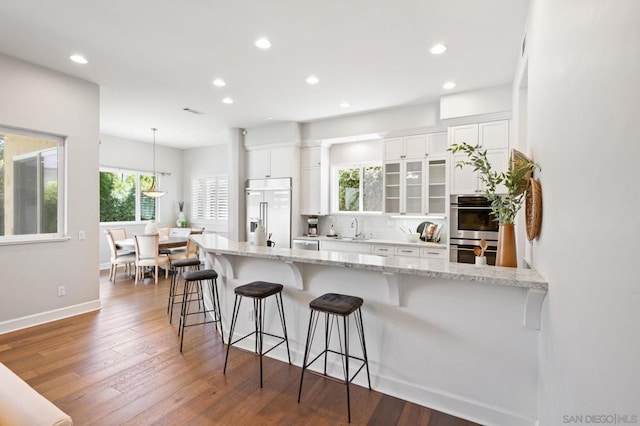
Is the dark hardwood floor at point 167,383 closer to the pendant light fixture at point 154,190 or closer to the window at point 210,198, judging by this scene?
the pendant light fixture at point 154,190

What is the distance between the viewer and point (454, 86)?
13.4 feet

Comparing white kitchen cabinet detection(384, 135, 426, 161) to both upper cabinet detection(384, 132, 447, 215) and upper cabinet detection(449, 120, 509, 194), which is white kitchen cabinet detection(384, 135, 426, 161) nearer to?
upper cabinet detection(384, 132, 447, 215)

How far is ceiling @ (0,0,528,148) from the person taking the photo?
2594 millimetres

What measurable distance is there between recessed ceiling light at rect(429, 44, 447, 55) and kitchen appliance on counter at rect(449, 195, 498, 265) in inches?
79.0

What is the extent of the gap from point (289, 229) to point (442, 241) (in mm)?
2716

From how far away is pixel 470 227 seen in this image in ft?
14.1

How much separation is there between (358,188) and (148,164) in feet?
18.1

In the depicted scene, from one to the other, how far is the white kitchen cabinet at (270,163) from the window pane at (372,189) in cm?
145

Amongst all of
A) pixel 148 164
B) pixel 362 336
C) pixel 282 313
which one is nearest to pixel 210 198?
pixel 148 164

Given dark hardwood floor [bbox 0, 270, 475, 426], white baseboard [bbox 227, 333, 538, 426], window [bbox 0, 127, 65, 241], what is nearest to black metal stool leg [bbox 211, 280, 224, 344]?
dark hardwood floor [bbox 0, 270, 475, 426]

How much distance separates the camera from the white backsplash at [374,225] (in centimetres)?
536

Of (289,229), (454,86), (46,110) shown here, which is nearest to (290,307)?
(289,229)

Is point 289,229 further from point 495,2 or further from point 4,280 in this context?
point 495,2

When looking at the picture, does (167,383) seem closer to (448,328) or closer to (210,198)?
(448,328)
